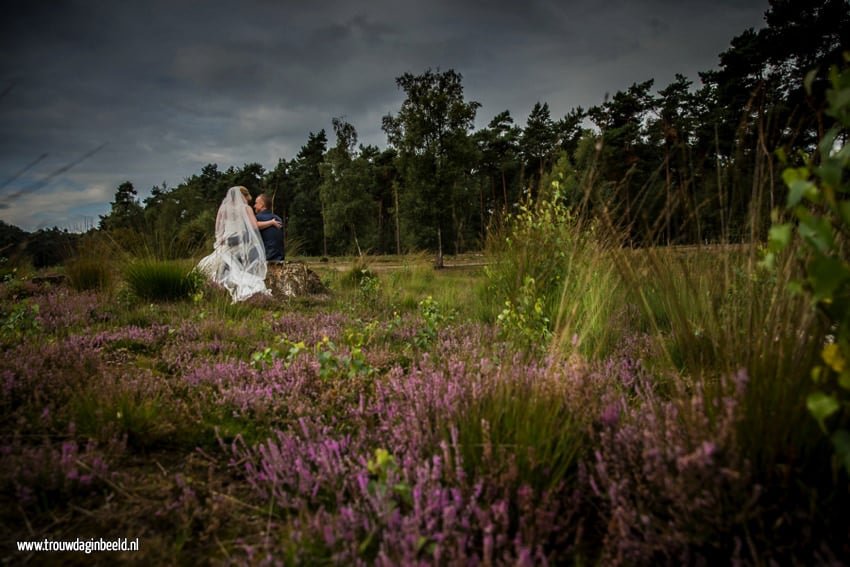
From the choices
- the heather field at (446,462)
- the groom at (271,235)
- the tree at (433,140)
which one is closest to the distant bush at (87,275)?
the groom at (271,235)

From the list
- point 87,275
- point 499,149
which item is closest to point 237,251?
point 87,275

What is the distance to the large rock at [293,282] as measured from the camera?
931 cm

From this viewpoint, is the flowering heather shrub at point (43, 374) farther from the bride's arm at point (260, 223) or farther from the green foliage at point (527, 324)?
the bride's arm at point (260, 223)

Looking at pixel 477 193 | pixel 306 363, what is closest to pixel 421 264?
pixel 306 363

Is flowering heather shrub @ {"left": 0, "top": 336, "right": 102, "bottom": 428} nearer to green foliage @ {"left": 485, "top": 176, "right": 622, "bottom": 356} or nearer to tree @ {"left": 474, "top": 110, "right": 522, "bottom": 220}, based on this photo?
green foliage @ {"left": 485, "top": 176, "right": 622, "bottom": 356}

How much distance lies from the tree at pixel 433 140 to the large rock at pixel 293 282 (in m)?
15.5

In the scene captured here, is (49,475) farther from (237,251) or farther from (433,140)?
(433,140)

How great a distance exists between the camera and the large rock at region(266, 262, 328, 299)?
9312 millimetres

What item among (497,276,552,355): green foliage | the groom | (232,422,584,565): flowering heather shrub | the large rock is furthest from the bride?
(232,422,584,565): flowering heather shrub

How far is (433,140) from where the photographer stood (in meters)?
25.6

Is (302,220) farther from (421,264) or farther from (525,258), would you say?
(525,258)

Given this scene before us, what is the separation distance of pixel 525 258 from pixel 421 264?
29.7 feet

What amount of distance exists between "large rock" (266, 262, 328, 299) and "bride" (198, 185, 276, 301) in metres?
0.22

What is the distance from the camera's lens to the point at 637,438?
168 cm
